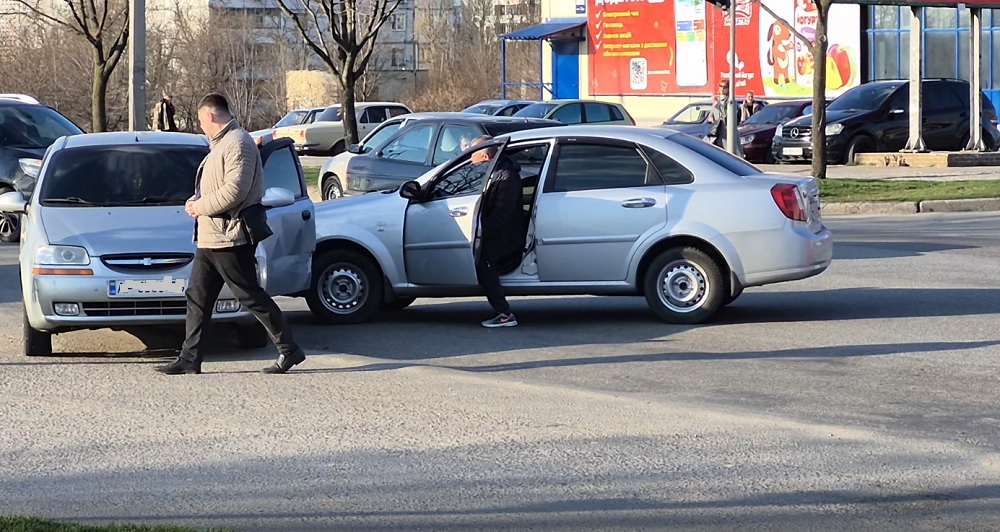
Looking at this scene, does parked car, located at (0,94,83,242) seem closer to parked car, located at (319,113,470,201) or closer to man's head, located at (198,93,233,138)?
parked car, located at (319,113,470,201)

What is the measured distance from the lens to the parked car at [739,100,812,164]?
33000 millimetres

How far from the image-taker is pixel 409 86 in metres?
67.8

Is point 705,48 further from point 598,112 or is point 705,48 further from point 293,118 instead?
point 598,112

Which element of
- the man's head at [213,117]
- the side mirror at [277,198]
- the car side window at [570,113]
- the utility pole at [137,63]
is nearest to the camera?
the man's head at [213,117]

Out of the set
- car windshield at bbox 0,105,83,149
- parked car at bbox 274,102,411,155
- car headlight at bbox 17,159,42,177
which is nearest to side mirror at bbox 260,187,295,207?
car headlight at bbox 17,159,42,177

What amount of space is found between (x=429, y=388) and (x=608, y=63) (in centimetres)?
4531

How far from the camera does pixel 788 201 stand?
10938mm

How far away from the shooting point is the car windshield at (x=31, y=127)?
18891mm

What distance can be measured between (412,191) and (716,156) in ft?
7.82

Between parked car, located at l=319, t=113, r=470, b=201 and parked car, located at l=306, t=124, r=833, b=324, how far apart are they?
28.6 ft

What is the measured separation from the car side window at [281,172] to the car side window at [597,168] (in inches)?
80.1

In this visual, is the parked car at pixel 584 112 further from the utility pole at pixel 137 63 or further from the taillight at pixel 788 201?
the taillight at pixel 788 201

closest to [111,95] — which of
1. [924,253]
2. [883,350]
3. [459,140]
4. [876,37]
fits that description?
[876,37]

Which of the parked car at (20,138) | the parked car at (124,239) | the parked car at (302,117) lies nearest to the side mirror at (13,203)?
the parked car at (124,239)
